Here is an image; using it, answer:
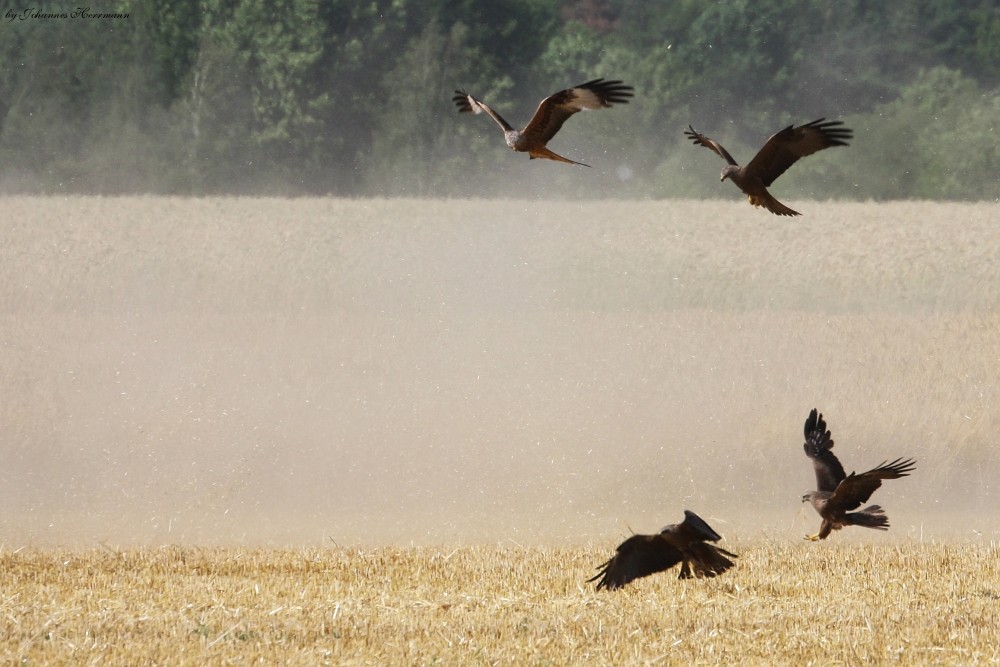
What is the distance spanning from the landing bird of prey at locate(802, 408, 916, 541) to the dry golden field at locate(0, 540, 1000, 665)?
39cm

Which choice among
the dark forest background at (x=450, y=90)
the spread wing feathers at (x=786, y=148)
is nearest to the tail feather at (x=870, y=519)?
the spread wing feathers at (x=786, y=148)

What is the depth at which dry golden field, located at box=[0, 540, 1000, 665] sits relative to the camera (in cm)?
627

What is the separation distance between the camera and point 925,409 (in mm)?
13164

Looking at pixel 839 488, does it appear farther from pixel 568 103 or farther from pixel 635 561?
pixel 568 103

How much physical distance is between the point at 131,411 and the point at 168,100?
690 inches

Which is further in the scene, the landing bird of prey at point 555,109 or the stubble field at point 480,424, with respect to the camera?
the landing bird of prey at point 555,109

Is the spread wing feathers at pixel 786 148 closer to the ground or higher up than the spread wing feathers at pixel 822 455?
higher up

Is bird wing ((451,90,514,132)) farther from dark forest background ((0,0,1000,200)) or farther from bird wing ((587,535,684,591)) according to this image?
dark forest background ((0,0,1000,200))

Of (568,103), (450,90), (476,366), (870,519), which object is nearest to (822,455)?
(870,519)

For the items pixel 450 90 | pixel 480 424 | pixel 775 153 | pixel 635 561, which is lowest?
pixel 480 424

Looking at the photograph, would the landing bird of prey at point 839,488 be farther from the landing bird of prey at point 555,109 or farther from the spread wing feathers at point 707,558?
the landing bird of prey at point 555,109

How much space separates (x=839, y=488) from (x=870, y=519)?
0.91 ft

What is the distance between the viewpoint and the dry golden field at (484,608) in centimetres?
627

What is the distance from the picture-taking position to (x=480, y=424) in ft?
44.8
